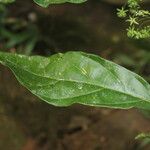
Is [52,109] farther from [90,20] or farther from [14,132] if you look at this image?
[90,20]

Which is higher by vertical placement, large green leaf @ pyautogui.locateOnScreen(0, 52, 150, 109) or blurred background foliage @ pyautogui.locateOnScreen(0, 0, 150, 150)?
large green leaf @ pyautogui.locateOnScreen(0, 52, 150, 109)

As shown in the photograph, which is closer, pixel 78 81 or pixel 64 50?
pixel 78 81

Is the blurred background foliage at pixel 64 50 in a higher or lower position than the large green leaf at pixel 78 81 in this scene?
lower

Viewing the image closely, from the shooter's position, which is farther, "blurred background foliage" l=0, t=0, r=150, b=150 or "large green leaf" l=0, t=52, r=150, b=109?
"blurred background foliage" l=0, t=0, r=150, b=150

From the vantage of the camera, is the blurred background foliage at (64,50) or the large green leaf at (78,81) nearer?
the large green leaf at (78,81)

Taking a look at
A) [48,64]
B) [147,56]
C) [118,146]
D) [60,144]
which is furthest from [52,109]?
[48,64]
